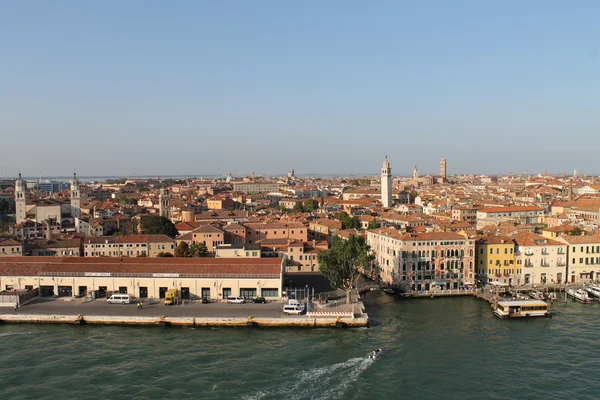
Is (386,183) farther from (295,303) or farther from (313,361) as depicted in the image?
(313,361)

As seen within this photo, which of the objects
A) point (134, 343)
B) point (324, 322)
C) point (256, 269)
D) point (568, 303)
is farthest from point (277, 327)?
point (568, 303)

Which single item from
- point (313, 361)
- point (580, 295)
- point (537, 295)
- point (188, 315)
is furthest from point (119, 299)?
point (580, 295)

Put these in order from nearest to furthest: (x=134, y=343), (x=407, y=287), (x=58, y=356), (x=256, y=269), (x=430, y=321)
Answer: (x=58, y=356), (x=134, y=343), (x=430, y=321), (x=256, y=269), (x=407, y=287)

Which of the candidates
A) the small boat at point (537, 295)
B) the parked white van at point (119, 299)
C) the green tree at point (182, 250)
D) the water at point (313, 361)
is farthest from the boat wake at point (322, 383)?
the green tree at point (182, 250)

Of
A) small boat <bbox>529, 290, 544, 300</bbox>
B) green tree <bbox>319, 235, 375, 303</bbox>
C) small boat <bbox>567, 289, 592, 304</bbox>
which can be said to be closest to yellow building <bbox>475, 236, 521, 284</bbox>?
small boat <bbox>529, 290, 544, 300</bbox>

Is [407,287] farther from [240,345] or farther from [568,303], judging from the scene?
[240,345]

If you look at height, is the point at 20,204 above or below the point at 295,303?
above

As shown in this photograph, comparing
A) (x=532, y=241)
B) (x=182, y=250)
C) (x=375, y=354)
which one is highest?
(x=532, y=241)
